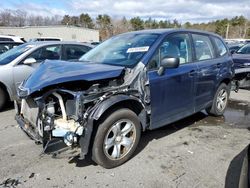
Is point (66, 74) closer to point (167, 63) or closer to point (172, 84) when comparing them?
point (167, 63)

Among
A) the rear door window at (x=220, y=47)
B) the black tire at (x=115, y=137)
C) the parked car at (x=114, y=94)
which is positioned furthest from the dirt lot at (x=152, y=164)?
the rear door window at (x=220, y=47)

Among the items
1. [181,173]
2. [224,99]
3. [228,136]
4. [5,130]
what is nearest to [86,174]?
[181,173]

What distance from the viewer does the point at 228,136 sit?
511cm

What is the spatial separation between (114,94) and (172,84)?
1.16 m

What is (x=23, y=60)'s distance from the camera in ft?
22.0

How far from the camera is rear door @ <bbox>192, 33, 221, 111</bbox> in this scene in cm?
→ 511

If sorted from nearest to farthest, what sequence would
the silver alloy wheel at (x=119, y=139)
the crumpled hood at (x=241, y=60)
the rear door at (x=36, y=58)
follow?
the silver alloy wheel at (x=119, y=139), the rear door at (x=36, y=58), the crumpled hood at (x=241, y=60)

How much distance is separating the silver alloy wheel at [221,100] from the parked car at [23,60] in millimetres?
3859

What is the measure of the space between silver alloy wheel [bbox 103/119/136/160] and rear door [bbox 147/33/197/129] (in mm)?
443

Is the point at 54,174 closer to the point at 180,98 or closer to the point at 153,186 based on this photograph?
the point at 153,186

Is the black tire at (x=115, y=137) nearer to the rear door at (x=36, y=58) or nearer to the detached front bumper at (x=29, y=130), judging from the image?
the detached front bumper at (x=29, y=130)

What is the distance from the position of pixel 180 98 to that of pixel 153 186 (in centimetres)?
177

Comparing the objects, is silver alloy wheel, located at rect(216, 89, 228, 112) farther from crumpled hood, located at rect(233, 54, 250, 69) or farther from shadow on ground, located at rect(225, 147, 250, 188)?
crumpled hood, located at rect(233, 54, 250, 69)

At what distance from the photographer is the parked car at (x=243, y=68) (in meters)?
8.45
